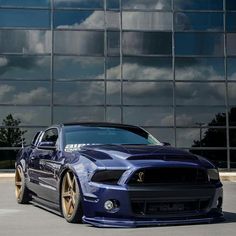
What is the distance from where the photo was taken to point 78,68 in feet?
75.4

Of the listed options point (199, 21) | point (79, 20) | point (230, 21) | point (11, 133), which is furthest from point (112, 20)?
point (11, 133)

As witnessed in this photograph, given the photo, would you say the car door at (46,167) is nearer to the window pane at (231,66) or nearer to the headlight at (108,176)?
the headlight at (108,176)

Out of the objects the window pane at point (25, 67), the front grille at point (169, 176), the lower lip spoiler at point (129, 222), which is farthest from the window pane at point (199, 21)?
the lower lip spoiler at point (129, 222)

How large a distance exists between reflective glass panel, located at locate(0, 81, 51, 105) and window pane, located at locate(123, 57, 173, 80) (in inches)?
126

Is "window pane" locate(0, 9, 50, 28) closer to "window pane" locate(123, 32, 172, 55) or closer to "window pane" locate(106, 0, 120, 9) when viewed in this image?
"window pane" locate(106, 0, 120, 9)

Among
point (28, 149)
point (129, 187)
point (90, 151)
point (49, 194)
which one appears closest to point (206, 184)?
point (129, 187)

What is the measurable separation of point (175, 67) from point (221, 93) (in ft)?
6.95

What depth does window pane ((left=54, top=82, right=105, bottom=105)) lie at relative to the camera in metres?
22.5

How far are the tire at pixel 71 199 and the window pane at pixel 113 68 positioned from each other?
50.4 feet

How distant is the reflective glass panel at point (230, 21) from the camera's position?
2369 centimetres

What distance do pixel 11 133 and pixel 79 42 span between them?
4.51 meters

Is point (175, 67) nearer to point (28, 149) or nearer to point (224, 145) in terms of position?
point (224, 145)

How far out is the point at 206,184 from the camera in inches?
282

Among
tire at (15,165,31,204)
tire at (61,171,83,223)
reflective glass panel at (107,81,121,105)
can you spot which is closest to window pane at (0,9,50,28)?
reflective glass panel at (107,81,121,105)
